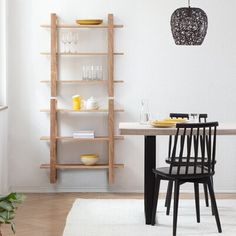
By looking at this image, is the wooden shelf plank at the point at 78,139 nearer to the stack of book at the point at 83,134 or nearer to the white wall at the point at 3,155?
the stack of book at the point at 83,134

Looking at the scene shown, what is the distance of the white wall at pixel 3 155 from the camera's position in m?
6.53

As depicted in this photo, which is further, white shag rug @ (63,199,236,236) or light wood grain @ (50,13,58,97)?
light wood grain @ (50,13,58,97)

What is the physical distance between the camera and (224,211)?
589 cm

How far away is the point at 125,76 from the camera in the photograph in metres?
6.95

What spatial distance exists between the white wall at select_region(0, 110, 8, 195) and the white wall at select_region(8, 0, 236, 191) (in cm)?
20

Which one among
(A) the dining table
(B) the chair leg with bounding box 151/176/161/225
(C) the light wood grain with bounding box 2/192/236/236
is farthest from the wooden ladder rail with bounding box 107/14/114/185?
(B) the chair leg with bounding box 151/176/161/225

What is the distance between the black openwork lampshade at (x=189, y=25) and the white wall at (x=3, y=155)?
7.52ft

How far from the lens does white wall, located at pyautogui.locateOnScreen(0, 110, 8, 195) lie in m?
6.53

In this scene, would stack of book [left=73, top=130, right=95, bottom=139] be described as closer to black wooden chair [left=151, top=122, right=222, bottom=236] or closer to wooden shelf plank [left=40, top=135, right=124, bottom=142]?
wooden shelf plank [left=40, top=135, right=124, bottom=142]

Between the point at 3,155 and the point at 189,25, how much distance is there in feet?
8.73

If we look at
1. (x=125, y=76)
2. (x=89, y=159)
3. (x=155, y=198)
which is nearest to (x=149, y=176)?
(x=155, y=198)

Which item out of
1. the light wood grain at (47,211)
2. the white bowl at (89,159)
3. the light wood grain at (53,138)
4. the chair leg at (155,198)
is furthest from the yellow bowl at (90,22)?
the chair leg at (155,198)

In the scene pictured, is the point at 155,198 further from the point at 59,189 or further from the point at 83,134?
the point at 59,189

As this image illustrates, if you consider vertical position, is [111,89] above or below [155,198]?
above
